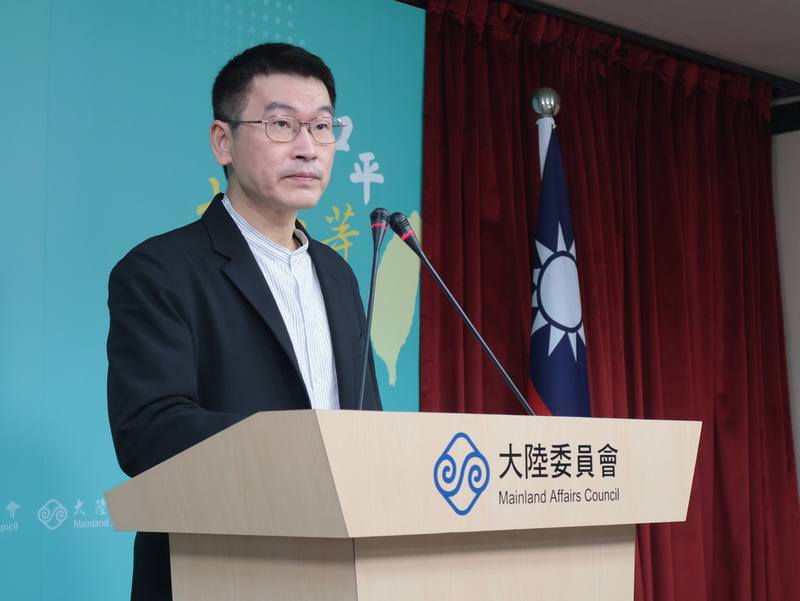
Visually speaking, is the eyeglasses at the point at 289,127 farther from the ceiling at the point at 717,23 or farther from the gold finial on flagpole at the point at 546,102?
the ceiling at the point at 717,23

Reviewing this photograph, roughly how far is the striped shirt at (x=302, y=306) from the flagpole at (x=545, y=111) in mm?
2178

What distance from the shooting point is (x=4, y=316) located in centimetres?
281

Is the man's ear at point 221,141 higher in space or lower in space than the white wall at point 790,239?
lower

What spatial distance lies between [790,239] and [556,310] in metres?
2.05

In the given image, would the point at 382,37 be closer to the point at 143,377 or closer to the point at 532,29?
the point at 532,29

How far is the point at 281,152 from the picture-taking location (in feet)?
5.66

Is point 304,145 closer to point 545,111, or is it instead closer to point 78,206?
point 78,206

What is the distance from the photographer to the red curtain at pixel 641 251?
4004 millimetres

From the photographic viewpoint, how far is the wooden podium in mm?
1102

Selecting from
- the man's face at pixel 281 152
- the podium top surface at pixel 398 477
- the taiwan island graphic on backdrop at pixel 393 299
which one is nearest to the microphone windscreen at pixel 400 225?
the man's face at pixel 281 152

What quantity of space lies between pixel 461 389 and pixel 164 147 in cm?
138

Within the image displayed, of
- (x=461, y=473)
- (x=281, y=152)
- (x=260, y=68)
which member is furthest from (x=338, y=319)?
(x=461, y=473)

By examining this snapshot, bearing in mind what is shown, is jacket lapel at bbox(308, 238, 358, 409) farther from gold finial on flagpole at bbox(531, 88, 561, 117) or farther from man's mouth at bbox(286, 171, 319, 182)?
gold finial on flagpole at bbox(531, 88, 561, 117)

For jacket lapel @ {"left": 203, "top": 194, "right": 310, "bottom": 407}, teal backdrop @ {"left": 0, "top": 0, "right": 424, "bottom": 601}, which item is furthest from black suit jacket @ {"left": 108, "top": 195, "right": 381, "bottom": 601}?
teal backdrop @ {"left": 0, "top": 0, "right": 424, "bottom": 601}
